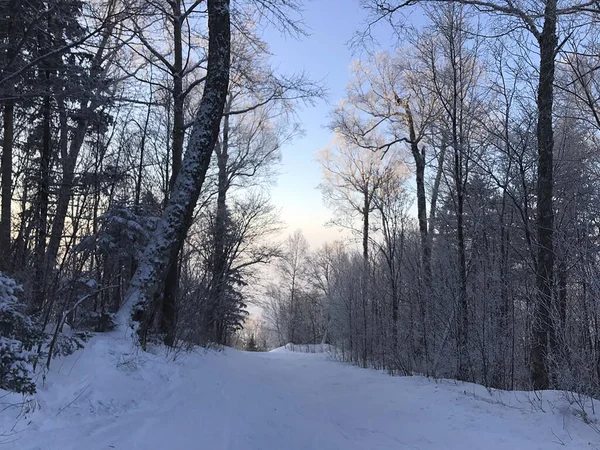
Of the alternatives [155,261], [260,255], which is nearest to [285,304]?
[260,255]

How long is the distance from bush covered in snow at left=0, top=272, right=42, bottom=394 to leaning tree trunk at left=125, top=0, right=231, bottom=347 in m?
2.60

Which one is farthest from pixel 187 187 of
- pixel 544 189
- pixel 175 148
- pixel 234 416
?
pixel 544 189

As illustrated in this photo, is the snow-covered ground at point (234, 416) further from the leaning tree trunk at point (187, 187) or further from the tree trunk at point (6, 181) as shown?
the tree trunk at point (6, 181)

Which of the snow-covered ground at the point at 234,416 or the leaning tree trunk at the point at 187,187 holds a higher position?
the leaning tree trunk at the point at 187,187

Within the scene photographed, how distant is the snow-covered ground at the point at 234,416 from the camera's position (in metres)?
3.34

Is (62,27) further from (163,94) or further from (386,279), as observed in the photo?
(386,279)

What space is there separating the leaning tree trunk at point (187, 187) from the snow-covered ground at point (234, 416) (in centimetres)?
97

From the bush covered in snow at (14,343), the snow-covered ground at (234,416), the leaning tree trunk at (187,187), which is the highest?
the leaning tree trunk at (187,187)

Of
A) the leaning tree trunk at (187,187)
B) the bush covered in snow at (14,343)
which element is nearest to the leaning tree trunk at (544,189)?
the leaning tree trunk at (187,187)

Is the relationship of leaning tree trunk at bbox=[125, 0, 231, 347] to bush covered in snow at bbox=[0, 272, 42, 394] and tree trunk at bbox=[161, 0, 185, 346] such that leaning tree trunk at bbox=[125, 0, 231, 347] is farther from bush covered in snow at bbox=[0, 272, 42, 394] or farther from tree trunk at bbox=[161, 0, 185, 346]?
bush covered in snow at bbox=[0, 272, 42, 394]

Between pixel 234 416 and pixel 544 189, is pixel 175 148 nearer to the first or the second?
pixel 234 416

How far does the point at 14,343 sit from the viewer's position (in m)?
3.44

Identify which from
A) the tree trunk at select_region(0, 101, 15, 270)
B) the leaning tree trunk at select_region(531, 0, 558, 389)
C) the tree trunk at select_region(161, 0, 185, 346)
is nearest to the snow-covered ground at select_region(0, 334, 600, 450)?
the leaning tree trunk at select_region(531, 0, 558, 389)

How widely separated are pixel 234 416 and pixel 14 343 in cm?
251
